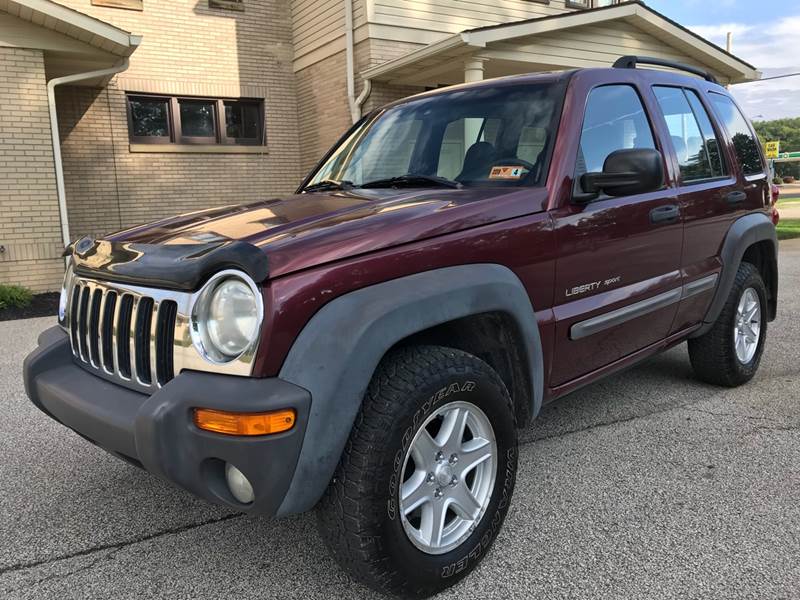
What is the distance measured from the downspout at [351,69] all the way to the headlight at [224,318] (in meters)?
9.36

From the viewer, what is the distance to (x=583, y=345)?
9.59 ft

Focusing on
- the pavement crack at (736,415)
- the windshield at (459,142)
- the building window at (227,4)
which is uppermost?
the building window at (227,4)

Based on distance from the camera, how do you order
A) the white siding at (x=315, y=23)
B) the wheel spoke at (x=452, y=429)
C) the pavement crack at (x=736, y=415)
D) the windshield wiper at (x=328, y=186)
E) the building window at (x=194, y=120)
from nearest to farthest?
the wheel spoke at (x=452, y=429) < the windshield wiper at (x=328, y=186) < the pavement crack at (x=736, y=415) < the white siding at (x=315, y=23) < the building window at (x=194, y=120)

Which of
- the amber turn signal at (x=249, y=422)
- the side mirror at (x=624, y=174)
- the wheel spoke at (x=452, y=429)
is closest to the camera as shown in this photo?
the amber turn signal at (x=249, y=422)

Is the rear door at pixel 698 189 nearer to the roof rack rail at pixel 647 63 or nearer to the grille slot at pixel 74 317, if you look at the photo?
the roof rack rail at pixel 647 63

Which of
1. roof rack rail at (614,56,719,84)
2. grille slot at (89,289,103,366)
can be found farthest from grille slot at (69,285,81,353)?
roof rack rail at (614,56,719,84)

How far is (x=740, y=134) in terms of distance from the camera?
Answer: 4.36m

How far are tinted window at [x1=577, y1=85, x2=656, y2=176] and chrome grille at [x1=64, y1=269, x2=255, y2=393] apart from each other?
1.80m

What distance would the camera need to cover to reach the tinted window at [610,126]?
118 inches

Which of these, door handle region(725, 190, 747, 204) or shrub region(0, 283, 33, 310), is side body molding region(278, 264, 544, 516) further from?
shrub region(0, 283, 33, 310)

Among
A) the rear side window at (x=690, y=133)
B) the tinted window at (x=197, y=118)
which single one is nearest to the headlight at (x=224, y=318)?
the rear side window at (x=690, y=133)

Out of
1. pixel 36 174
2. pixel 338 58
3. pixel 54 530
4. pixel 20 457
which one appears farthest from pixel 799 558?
pixel 338 58

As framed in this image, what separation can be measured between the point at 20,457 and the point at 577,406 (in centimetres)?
325

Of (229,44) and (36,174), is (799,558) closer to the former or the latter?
(36,174)
